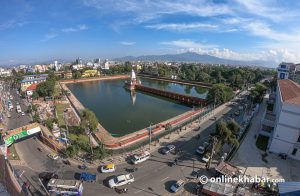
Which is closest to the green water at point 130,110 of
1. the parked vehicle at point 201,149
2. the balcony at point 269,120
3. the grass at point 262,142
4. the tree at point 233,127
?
the parked vehicle at point 201,149

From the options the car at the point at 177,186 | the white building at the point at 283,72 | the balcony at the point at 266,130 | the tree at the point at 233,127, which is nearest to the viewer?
the car at the point at 177,186

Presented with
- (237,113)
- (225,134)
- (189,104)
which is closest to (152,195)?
(225,134)

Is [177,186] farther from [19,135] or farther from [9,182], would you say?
[19,135]

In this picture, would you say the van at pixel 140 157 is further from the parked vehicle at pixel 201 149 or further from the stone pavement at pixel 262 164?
the stone pavement at pixel 262 164

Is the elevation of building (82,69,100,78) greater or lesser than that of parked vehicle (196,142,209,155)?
greater

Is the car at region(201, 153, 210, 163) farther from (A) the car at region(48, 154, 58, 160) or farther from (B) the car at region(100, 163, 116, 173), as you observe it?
(A) the car at region(48, 154, 58, 160)

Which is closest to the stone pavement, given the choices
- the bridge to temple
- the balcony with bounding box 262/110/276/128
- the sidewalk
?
the balcony with bounding box 262/110/276/128
